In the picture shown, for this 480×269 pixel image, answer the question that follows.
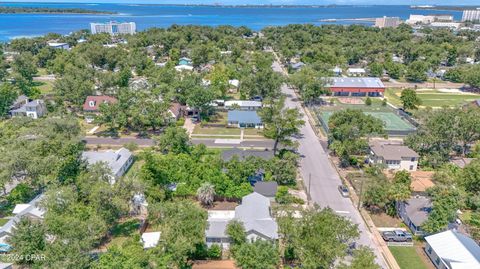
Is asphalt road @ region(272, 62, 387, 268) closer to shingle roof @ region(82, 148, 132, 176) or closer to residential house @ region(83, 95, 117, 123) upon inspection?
shingle roof @ region(82, 148, 132, 176)

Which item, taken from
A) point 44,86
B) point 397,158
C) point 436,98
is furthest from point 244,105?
point 44,86

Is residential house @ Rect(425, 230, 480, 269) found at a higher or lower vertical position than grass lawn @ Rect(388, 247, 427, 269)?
higher

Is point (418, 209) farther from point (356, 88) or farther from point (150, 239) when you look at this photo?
point (356, 88)

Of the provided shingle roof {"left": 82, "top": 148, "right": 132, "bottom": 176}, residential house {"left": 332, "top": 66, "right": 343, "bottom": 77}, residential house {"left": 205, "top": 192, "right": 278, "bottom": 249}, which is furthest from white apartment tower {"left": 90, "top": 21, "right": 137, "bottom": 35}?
residential house {"left": 205, "top": 192, "right": 278, "bottom": 249}

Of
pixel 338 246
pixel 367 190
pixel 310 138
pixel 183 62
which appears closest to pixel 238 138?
pixel 310 138

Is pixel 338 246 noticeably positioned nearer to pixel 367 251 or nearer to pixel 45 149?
pixel 367 251
